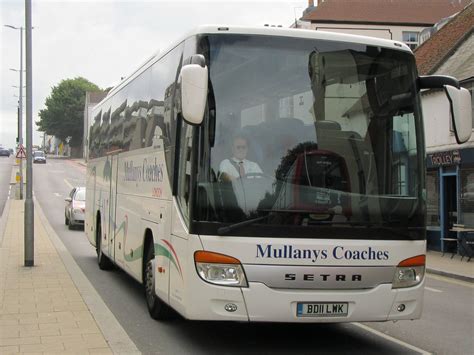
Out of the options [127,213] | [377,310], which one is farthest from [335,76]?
[127,213]

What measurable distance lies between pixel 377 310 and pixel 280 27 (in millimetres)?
2912

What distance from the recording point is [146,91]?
8.52m

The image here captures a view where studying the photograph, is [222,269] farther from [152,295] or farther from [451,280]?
[451,280]

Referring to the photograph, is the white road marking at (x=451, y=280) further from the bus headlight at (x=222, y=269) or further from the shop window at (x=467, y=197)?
the bus headlight at (x=222, y=269)

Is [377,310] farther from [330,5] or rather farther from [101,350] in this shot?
[330,5]

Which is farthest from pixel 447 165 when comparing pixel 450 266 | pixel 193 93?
pixel 193 93

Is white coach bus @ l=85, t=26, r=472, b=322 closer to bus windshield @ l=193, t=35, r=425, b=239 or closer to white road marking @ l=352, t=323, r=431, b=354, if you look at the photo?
bus windshield @ l=193, t=35, r=425, b=239

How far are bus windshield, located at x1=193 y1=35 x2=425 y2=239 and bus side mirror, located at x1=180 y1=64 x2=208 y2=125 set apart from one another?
415mm

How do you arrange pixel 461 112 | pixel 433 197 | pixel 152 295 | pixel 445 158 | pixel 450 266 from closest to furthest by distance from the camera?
pixel 461 112 → pixel 152 295 → pixel 450 266 → pixel 445 158 → pixel 433 197

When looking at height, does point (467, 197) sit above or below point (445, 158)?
below

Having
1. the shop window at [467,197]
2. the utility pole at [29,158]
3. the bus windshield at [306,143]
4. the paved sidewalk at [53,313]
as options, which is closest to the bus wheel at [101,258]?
the paved sidewalk at [53,313]

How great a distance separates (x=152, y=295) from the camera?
7.50 meters

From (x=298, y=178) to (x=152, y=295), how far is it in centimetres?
283

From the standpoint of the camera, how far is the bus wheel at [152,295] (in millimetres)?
7371
